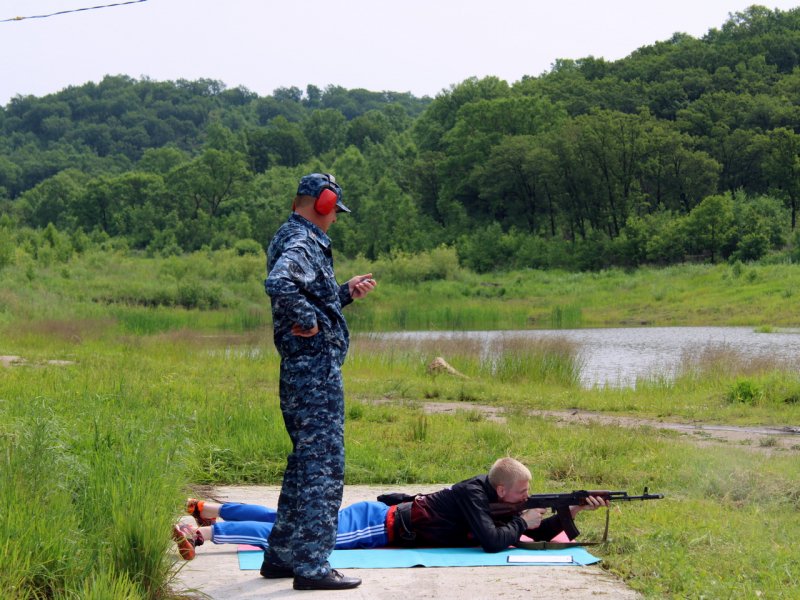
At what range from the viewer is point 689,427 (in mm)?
13672

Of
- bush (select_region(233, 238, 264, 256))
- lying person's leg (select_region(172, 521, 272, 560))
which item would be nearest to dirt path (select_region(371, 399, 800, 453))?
lying person's leg (select_region(172, 521, 272, 560))

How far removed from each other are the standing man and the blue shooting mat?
0.52 metres

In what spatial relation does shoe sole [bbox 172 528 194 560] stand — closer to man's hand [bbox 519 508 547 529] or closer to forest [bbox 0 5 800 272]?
man's hand [bbox 519 508 547 529]

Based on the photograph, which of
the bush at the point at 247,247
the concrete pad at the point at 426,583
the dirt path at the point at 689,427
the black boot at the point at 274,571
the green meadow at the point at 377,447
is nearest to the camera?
the green meadow at the point at 377,447

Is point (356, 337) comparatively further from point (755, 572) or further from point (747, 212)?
point (747, 212)

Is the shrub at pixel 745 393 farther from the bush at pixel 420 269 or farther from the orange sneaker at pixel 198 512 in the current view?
the bush at pixel 420 269

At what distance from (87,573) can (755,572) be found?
3.64 meters

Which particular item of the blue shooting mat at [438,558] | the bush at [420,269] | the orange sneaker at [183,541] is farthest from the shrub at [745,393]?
the bush at [420,269]

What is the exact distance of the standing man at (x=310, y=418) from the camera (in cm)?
555

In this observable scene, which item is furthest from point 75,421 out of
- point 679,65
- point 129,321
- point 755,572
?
point 679,65

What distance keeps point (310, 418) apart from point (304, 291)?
0.68 m

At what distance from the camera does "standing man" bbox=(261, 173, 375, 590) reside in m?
5.55

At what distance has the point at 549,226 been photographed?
80625 millimetres

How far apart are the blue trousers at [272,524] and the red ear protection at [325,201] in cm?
198
